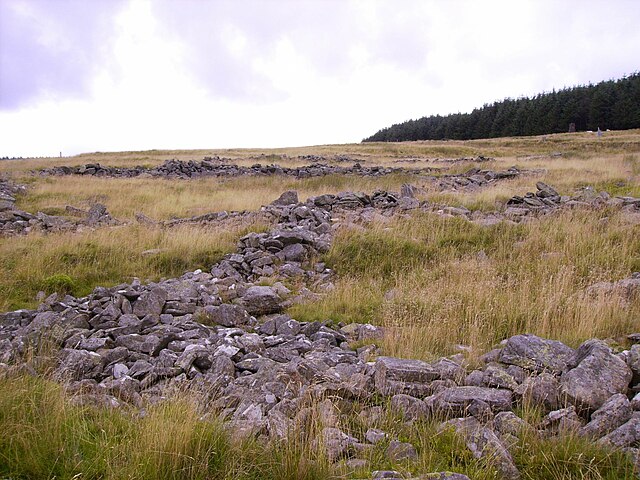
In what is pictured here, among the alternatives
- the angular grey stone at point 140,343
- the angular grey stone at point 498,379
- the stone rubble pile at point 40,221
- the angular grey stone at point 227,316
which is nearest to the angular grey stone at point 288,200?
the stone rubble pile at point 40,221

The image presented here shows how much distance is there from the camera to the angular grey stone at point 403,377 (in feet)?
12.6

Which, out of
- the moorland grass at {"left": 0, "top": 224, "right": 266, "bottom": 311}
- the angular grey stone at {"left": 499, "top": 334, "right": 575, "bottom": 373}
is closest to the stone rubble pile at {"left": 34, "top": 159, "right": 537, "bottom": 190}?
the moorland grass at {"left": 0, "top": 224, "right": 266, "bottom": 311}

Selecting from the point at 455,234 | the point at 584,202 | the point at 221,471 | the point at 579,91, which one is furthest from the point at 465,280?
the point at 579,91

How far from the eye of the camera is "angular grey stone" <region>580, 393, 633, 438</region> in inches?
121

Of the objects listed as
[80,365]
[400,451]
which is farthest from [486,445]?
[80,365]

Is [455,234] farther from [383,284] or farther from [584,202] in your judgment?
[584,202]

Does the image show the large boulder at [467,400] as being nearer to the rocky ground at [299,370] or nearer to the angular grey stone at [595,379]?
the rocky ground at [299,370]

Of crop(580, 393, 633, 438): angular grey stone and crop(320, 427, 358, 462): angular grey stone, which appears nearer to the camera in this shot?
crop(320, 427, 358, 462): angular grey stone

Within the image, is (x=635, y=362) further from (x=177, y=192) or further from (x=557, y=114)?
(x=557, y=114)

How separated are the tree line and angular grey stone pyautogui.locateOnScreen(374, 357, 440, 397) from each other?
260 ft

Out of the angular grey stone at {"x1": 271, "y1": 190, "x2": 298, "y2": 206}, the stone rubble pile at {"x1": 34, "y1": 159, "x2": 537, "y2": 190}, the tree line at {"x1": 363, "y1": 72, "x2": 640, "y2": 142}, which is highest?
the tree line at {"x1": 363, "y1": 72, "x2": 640, "y2": 142}

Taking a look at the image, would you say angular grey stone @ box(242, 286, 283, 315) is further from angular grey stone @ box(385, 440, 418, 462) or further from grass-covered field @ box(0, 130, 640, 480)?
angular grey stone @ box(385, 440, 418, 462)

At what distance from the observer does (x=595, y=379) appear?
3609 mm

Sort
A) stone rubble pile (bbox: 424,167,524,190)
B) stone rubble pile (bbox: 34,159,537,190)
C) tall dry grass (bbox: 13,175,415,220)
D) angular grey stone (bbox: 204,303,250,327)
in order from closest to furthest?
angular grey stone (bbox: 204,303,250,327)
tall dry grass (bbox: 13,175,415,220)
stone rubble pile (bbox: 424,167,524,190)
stone rubble pile (bbox: 34,159,537,190)
